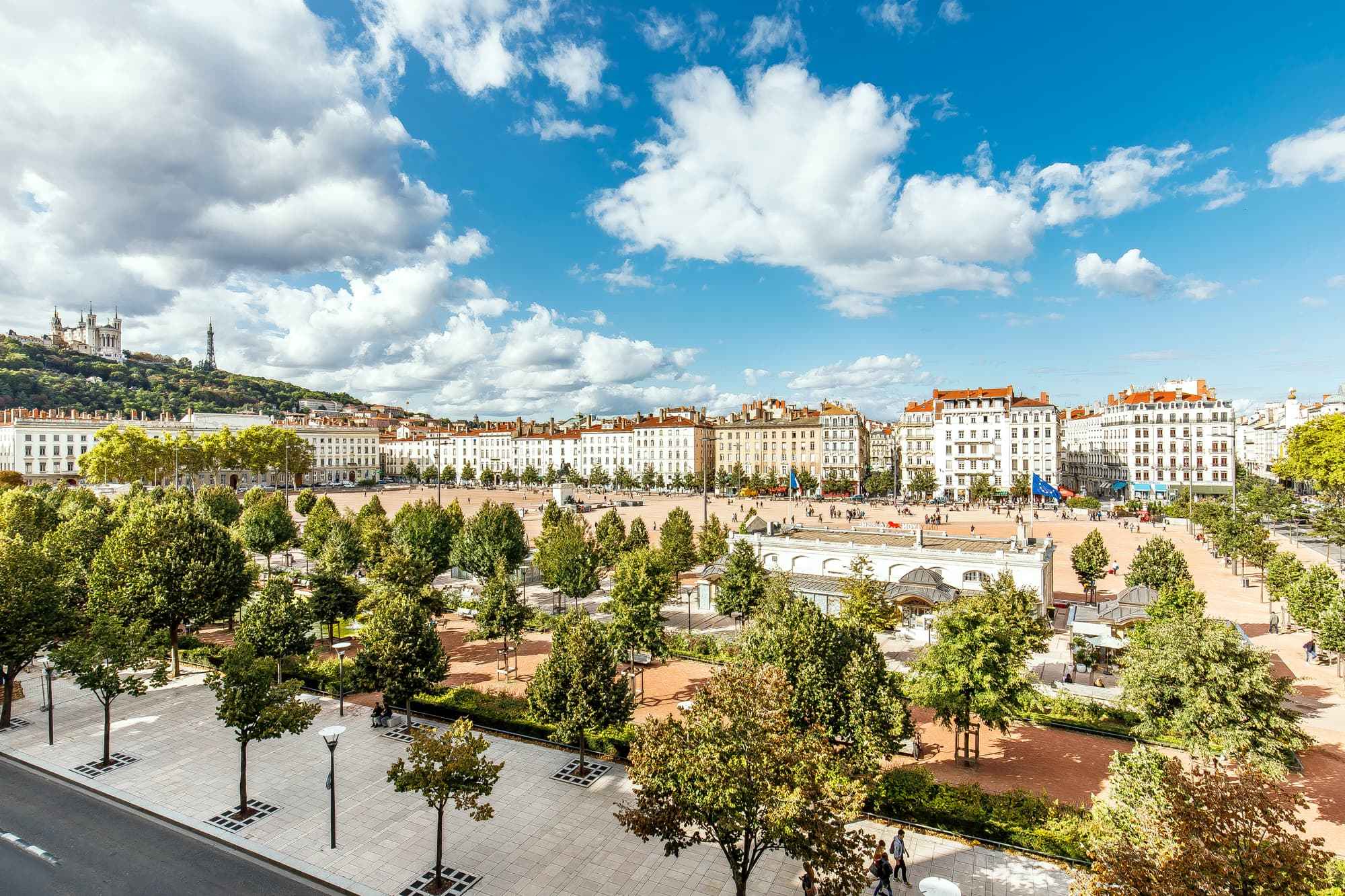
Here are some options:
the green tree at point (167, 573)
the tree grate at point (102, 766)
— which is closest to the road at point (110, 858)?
the tree grate at point (102, 766)

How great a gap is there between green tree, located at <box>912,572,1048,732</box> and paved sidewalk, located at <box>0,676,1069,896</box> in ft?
13.9

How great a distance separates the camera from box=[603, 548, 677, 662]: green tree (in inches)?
1083

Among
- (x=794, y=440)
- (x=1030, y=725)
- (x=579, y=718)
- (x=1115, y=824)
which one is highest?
(x=794, y=440)

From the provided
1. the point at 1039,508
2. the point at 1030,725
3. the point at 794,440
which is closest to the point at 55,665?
the point at 1030,725

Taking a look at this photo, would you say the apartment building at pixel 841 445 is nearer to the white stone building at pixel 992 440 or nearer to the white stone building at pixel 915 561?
the white stone building at pixel 992 440

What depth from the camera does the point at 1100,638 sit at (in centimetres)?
2989

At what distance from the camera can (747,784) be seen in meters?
12.0

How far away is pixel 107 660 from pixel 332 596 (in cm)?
1162

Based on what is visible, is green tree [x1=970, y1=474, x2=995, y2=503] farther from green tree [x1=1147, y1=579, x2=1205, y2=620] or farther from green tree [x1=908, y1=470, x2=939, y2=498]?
green tree [x1=1147, y1=579, x2=1205, y2=620]

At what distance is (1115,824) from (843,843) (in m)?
4.71

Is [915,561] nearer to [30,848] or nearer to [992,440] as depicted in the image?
[30,848]

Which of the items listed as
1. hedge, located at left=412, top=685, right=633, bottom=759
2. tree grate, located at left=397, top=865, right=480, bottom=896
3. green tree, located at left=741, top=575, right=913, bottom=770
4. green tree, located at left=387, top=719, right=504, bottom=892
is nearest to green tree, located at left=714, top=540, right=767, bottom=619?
hedge, located at left=412, top=685, right=633, bottom=759

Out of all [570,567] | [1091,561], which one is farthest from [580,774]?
[1091,561]

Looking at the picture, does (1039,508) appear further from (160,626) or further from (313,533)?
(160,626)
